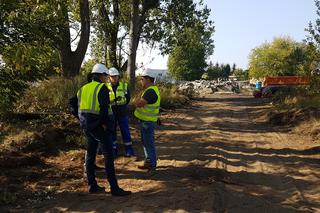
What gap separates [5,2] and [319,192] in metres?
6.51

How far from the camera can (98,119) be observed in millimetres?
7434

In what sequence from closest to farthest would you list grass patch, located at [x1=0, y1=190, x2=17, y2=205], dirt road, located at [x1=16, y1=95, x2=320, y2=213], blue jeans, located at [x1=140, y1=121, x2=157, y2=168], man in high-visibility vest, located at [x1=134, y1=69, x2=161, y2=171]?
dirt road, located at [x1=16, y1=95, x2=320, y2=213] < grass patch, located at [x1=0, y1=190, x2=17, y2=205] < man in high-visibility vest, located at [x1=134, y1=69, x2=161, y2=171] < blue jeans, located at [x1=140, y1=121, x2=157, y2=168]

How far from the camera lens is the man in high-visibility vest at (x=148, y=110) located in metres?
8.73

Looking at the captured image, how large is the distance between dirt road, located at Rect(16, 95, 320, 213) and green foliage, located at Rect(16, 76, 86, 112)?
3.06 m

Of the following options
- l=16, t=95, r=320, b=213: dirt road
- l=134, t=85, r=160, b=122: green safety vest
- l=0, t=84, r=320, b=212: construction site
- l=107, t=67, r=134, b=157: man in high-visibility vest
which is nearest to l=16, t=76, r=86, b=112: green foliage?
l=0, t=84, r=320, b=212: construction site

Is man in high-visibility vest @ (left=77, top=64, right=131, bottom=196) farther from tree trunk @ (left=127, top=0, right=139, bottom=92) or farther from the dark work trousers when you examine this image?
tree trunk @ (left=127, top=0, right=139, bottom=92)

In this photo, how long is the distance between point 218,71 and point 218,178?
302 feet

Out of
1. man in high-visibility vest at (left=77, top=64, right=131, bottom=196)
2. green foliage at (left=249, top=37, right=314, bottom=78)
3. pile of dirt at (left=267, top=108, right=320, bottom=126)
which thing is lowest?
pile of dirt at (left=267, top=108, right=320, bottom=126)

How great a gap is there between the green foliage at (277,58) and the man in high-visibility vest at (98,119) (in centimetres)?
6816

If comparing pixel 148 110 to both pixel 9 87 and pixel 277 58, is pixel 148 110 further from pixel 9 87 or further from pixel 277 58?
pixel 277 58

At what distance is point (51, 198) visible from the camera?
7.32 m

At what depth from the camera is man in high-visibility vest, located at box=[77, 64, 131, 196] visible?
7406 mm

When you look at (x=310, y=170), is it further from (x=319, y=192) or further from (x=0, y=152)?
(x=0, y=152)

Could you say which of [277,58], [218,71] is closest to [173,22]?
[277,58]
